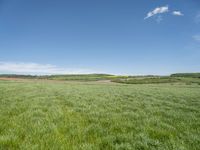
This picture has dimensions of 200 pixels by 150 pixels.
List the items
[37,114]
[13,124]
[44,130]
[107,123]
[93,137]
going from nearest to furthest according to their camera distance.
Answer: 1. [93,137]
2. [44,130]
3. [13,124]
4. [107,123]
5. [37,114]

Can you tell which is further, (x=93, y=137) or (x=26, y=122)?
(x=26, y=122)

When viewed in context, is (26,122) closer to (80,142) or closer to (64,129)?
(64,129)

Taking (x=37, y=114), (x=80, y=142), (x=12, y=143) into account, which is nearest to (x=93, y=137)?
(x=80, y=142)

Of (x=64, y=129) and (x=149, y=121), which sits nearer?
(x=64, y=129)

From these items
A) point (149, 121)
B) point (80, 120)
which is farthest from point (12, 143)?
point (149, 121)

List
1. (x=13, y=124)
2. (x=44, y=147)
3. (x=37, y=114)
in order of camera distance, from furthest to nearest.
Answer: (x=37, y=114)
(x=13, y=124)
(x=44, y=147)

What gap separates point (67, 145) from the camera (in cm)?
515

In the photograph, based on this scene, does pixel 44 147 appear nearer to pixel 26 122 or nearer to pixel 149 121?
pixel 26 122

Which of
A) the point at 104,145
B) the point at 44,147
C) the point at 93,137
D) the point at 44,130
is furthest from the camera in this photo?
the point at 44,130

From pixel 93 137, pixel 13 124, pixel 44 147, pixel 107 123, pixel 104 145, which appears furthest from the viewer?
pixel 107 123

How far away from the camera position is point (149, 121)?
816cm

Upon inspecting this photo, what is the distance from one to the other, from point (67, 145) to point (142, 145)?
1999mm

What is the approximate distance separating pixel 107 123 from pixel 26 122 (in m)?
3.14

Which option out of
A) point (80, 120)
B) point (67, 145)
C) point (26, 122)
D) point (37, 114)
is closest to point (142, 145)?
point (67, 145)
